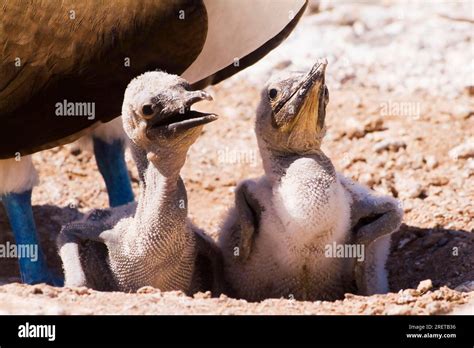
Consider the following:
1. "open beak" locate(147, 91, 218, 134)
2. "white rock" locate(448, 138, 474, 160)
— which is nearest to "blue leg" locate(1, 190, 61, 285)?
"open beak" locate(147, 91, 218, 134)

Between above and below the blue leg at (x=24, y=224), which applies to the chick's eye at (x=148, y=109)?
above

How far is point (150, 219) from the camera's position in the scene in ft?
20.2

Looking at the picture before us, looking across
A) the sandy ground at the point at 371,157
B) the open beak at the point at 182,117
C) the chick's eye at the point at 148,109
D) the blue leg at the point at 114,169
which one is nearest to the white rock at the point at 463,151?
the sandy ground at the point at 371,157

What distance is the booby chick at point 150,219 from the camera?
5980mm

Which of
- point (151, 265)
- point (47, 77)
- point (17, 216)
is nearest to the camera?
point (151, 265)

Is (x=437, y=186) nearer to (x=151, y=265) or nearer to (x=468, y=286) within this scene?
(x=468, y=286)

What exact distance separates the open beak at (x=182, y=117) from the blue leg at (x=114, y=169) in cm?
193

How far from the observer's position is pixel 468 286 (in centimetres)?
641

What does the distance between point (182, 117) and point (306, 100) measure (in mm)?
650

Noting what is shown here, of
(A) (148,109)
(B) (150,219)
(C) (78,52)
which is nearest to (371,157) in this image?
(C) (78,52)

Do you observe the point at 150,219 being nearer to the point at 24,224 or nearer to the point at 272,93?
the point at 272,93

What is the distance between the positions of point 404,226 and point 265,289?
121 cm

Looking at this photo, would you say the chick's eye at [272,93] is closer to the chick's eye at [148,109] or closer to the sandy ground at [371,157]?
the chick's eye at [148,109]
